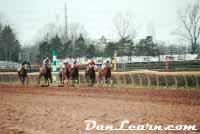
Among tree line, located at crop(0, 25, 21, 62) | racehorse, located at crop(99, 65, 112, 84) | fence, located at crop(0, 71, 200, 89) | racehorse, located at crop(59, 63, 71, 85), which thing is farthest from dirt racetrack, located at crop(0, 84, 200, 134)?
tree line, located at crop(0, 25, 21, 62)

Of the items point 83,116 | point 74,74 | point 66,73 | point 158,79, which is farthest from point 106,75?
point 83,116

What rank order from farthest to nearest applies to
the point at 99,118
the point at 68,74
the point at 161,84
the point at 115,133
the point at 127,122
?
the point at 68,74
the point at 161,84
the point at 99,118
the point at 127,122
the point at 115,133

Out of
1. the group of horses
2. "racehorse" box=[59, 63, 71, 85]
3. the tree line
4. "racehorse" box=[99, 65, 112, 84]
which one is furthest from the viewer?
the tree line

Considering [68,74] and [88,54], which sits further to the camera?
[88,54]

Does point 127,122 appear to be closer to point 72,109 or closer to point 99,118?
point 99,118

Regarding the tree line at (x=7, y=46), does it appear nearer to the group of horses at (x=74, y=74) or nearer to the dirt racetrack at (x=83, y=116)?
the group of horses at (x=74, y=74)

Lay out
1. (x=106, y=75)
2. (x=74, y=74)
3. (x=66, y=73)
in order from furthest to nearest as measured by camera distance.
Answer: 1. (x=66, y=73)
2. (x=74, y=74)
3. (x=106, y=75)

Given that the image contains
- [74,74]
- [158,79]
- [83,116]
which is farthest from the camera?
[74,74]

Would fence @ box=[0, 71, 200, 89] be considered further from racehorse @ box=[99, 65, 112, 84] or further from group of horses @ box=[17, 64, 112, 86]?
group of horses @ box=[17, 64, 112, 86]

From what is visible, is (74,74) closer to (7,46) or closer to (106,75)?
(106,75)

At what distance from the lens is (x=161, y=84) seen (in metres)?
24.3

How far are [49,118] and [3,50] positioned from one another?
5391 cm

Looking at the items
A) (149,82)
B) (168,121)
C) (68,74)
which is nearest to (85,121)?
(168,121)

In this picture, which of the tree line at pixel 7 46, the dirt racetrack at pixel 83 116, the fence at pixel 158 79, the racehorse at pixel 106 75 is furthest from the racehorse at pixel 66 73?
the tree line at pixel 7 46
